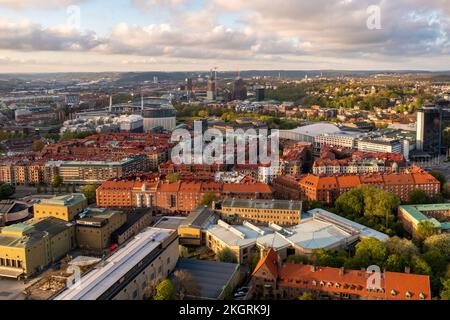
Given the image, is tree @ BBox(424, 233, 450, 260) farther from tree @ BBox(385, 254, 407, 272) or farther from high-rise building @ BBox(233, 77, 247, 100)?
high-rise building @ BBox(233, 77, 247, 100)

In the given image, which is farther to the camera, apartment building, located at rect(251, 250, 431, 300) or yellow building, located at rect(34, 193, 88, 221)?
yellow building, located at rect(34, 193, 88, 221)

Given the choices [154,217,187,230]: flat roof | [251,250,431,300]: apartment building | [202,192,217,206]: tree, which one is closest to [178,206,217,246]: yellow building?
[154,217,187,230]: flat roof

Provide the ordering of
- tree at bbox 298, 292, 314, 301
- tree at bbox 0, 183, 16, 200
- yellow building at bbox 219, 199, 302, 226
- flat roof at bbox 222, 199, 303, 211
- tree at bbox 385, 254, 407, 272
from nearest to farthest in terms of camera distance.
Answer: tree at bbox 298, 292, 314, 301
tree at bbox 385, 254, 407, 272
yellow building at bbox 219, 199, 302, 226
flat roof at bbox 222, 199, 303, 211
tree at bbox 0, 183, 16, 200

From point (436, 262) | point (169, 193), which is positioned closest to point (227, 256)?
point (436, 262)

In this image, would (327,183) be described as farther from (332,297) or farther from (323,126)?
(323,126)

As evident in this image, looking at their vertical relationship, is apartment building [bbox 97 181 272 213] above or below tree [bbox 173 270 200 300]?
above

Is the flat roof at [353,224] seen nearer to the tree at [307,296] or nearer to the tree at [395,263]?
the tree at [395,263]

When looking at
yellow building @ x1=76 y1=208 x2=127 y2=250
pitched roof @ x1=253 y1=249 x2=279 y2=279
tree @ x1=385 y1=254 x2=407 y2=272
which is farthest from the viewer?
yellow building @ x1=76 y1=208 x2=127 y2=250

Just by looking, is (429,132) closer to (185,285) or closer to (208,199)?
(208,199)

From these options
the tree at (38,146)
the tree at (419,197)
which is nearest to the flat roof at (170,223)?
the tree at (419,197)
